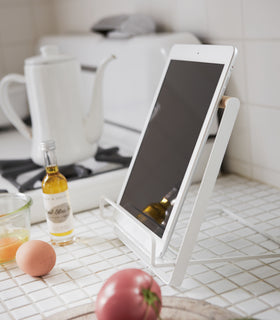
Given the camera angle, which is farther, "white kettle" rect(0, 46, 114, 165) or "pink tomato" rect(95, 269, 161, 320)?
"white kettle" rect(0, 46, 114, 165)

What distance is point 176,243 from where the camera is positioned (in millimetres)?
861

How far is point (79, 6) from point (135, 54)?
2.17 feet

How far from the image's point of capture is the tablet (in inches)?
27.8

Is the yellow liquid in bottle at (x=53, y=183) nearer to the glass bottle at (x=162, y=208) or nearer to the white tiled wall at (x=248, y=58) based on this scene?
the glass bottle at (x=162, y=208)

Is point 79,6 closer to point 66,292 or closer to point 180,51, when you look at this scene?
point 180,51

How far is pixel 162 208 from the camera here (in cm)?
76

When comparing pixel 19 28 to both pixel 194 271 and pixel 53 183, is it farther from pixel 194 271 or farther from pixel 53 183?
pixel 194 271

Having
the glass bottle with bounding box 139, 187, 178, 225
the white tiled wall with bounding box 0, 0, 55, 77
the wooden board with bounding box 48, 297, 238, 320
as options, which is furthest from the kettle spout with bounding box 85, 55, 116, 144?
the white tiled wall with bounding box 0, 0, 55, 77

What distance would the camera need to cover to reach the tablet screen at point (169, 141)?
28.9 inches

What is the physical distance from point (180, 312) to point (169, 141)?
288 millimetres

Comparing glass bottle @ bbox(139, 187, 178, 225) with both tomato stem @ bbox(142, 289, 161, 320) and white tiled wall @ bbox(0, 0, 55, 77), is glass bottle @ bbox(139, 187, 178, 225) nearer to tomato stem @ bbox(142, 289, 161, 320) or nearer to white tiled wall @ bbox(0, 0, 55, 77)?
tomato stem @ bbox(142, 289, 161, 320)

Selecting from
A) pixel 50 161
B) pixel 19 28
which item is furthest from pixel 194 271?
pixel 19 28

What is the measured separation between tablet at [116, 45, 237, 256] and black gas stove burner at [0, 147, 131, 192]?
225 mm

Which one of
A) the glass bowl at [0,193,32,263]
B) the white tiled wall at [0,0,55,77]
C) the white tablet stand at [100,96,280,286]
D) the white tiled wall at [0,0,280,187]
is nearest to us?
the white tablet stand at [100,96,280,286]
